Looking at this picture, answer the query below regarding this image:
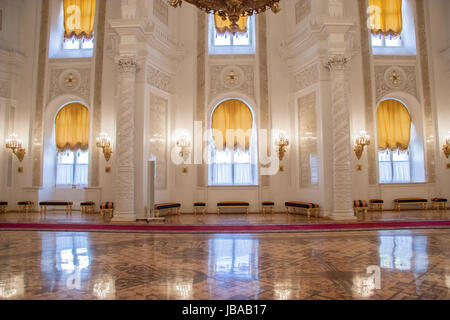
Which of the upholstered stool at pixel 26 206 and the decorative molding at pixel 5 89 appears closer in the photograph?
the upholstered stool at pixel 26 206

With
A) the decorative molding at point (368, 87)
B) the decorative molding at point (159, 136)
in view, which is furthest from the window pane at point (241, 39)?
the decorative molding at point (368, 87)

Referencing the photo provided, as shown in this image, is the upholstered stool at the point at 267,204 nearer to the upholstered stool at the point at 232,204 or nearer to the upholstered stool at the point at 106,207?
the upholstered stool at the point at 232,204

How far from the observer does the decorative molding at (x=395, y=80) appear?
12.6 meters

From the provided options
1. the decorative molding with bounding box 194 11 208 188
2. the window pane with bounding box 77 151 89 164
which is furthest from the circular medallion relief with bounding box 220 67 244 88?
the window pane with bounding box 77 151 89 164

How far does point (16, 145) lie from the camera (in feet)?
39.7

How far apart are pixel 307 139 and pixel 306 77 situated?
7.61 ft

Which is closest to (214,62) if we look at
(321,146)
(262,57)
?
(262,57)

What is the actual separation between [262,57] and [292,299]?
1094 cm

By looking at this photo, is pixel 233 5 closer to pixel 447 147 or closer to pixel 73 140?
pixel 73 140

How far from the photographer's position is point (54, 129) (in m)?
13.0

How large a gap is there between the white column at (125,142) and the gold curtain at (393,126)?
9867 mm

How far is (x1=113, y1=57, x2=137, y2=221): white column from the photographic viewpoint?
9.62 metres

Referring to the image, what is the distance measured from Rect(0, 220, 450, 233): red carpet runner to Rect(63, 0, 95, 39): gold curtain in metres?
8.68

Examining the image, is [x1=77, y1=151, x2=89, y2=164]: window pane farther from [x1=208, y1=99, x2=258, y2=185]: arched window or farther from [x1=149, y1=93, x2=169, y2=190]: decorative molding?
[x1=208, y1=99, x2=258, y2=185]: arched window
